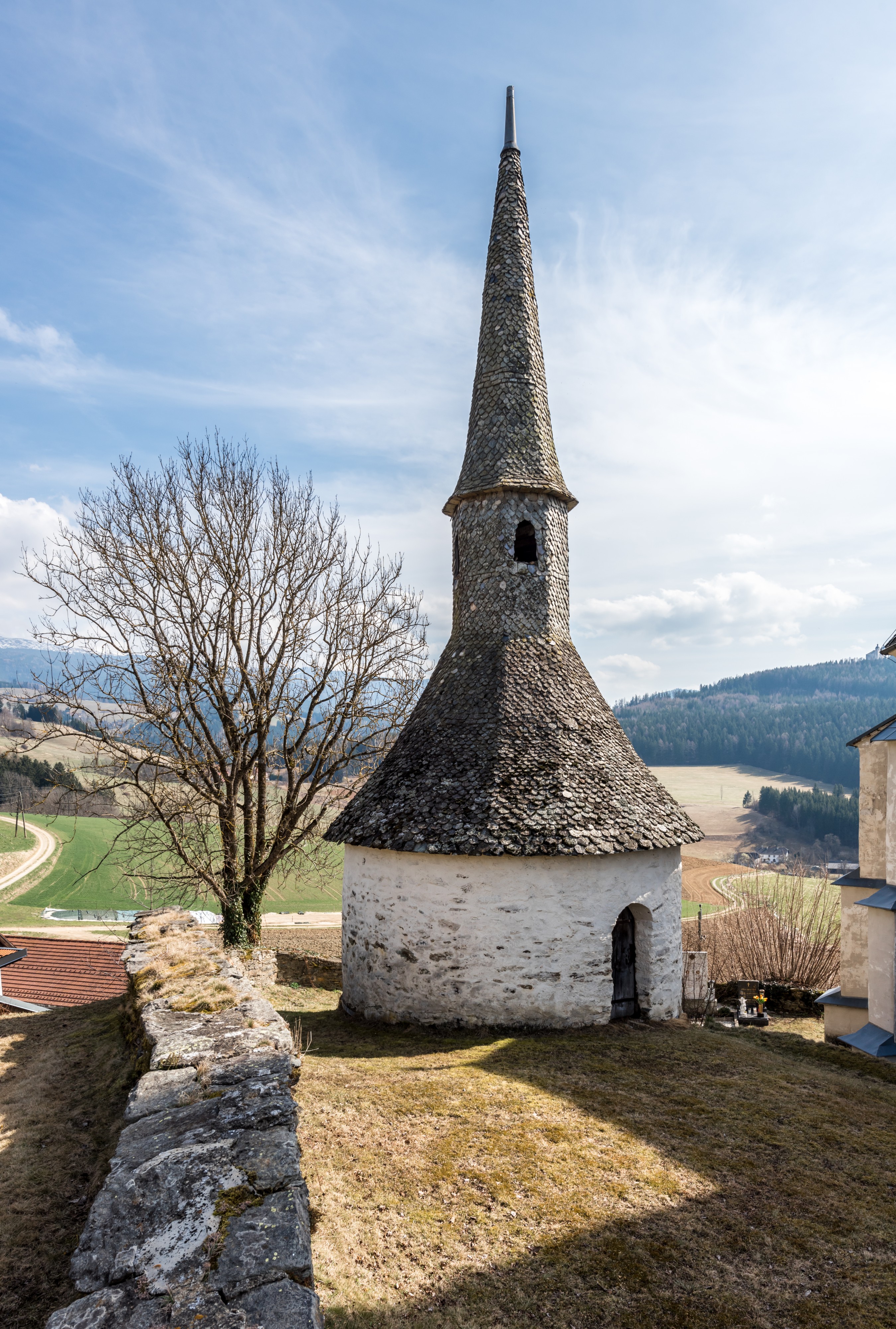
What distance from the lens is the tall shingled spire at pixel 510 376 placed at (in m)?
14.1

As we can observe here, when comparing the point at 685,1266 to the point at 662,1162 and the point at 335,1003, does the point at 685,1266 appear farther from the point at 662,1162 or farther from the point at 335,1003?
the point at 335,1003

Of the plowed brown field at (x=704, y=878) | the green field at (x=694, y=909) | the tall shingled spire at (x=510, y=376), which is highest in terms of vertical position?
the tall shingled spire at (x=510, y=376)

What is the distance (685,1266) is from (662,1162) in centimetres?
149

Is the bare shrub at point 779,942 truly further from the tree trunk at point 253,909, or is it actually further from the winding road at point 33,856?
the winding road at point 33,856

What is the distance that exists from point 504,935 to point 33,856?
4646cm

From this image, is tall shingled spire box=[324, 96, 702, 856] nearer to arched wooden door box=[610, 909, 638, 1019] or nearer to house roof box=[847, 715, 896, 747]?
arched wooden door box=[610, 909, 638, 1019]

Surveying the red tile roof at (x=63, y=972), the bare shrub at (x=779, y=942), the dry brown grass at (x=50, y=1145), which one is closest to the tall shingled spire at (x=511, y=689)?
the dry brown grass at (x=50, y=1145)

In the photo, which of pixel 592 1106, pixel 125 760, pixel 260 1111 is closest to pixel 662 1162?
pixel 592 1106

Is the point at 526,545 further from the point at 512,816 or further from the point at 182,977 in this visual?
the point at 182,977

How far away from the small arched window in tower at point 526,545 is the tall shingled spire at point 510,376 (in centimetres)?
70

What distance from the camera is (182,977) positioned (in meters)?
7.12

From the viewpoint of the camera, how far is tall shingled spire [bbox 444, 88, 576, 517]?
14125mm

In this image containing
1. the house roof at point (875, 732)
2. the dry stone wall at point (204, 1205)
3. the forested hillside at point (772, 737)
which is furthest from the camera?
the forested hillside at point (772, 737)

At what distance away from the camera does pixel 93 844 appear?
50469mm
